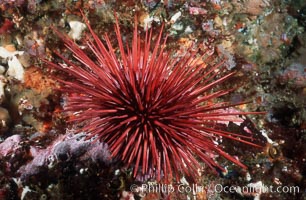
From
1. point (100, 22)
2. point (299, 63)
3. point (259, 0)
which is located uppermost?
point (259, 0)

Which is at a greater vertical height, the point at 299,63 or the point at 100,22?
the point at 100,22

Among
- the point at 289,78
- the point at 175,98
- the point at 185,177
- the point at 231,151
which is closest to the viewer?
the point at 175,98

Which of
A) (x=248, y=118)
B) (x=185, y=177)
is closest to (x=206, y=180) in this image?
(x=185, y=177)

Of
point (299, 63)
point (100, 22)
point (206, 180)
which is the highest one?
point (100, 22)

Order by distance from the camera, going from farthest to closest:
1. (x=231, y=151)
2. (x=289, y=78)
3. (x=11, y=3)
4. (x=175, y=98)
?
(x=289, y=78)
(x=11, y=3)
(x=231, y=151)
(x=175, y=98)

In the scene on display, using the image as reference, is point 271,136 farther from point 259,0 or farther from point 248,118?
point 259,0

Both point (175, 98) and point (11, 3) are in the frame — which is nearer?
point (175, 98)

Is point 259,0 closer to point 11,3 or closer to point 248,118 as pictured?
point 248,118

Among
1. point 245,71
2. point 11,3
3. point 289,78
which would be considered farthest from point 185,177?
point 11,3

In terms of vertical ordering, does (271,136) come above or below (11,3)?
below
